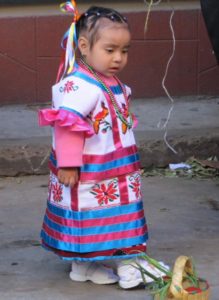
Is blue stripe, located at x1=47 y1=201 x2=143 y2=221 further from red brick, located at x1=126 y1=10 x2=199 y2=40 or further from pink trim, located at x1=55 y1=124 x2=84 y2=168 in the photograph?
red brick, located at x1=126 y1=10 x2=199 y2=40

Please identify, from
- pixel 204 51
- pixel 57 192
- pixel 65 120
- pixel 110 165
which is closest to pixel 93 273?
pixel 57 192

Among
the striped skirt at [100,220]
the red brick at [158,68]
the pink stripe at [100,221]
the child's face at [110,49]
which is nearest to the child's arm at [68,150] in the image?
the striped skirt at [100,220]

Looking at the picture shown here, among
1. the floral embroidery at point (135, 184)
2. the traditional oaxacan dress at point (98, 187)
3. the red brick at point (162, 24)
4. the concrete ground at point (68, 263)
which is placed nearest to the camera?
the traditional oaxacan dress at point (98, 187)

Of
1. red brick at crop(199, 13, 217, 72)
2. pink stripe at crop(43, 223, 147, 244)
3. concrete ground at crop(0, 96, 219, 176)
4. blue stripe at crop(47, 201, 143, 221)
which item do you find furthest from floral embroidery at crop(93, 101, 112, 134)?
red brick at crop(199, 13, 217, 72)

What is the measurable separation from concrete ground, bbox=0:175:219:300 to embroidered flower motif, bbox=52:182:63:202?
42cm

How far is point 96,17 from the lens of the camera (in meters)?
4.04

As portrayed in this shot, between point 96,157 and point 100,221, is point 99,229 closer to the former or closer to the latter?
point 100,221

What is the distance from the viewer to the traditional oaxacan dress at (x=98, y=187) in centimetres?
401

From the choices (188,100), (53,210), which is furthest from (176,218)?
(188,100)

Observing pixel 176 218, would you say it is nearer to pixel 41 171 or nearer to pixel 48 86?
pixel 41 171

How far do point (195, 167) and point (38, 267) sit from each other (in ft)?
6.45

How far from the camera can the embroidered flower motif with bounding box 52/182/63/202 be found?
4145mm

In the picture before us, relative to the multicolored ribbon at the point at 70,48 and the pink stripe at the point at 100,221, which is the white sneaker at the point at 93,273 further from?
the multicolored ribbon at the point at 70,48

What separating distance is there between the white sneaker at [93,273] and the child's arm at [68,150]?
51 centimetres
